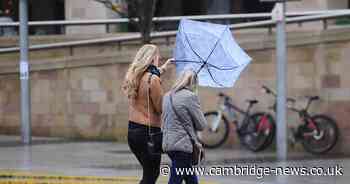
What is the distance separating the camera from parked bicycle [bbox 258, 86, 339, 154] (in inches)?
579

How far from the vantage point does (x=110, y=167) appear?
12703mm

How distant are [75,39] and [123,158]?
18.3ft

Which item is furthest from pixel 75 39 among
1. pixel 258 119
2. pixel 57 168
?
pixel 57 168

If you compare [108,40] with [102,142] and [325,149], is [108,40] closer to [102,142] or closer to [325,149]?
[102,142]

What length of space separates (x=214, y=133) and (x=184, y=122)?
7.74m

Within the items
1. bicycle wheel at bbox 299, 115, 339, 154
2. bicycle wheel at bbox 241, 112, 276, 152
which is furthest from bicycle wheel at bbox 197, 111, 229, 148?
bicycle wheel at bbox 299, 115, 339, 154

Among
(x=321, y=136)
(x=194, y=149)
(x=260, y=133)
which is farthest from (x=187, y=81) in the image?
(x=260, y=133)

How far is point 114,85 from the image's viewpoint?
1730 cm

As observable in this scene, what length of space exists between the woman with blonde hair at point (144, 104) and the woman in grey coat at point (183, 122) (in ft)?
0.64

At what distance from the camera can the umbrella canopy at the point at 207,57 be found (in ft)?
29.2

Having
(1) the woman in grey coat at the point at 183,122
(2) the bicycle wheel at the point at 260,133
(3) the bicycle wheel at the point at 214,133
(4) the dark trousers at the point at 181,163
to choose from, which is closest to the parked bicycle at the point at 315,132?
(2) the bicycle wheel at the point at 260,133

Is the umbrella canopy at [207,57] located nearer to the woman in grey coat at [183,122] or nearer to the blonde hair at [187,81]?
the blonde hair at [187,81]

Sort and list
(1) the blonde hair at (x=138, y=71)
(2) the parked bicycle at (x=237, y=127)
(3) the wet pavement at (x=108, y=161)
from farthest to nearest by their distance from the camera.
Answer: (2) the parked bicycle at (x=237, y=127)
(3) the wet pavement at (x=108, y=161)
(1) the blonde hair at (x=138, y=71)

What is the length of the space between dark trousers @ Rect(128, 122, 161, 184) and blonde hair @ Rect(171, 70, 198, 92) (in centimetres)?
52
